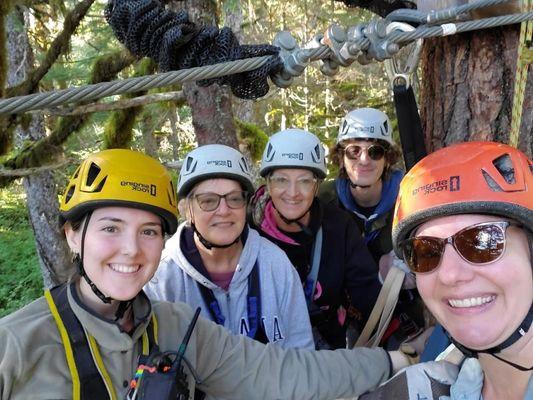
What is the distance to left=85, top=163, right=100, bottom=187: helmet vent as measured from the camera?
95.0 inches

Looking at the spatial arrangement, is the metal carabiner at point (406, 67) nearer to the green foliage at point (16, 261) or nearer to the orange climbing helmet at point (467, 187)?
the orange climbing helmet at point (467, 187)

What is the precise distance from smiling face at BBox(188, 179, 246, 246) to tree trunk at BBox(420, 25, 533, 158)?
1.38 m

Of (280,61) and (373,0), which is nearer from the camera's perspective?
(280,61)

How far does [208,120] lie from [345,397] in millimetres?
3653

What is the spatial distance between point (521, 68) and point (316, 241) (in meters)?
1.87

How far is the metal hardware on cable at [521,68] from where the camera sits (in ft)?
7.89

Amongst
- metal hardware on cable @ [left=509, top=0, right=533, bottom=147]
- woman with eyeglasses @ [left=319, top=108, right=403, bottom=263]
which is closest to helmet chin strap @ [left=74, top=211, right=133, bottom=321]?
metal hardware on cable @ [left=509, top=0, right=533, bottom=147]

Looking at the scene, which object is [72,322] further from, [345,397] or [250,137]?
[250,137]

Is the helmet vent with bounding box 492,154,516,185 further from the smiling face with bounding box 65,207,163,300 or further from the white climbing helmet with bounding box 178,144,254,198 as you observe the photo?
the white climbing helmet with bounding box 178,144,254,198

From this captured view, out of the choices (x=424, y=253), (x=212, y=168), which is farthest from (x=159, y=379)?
(x=212, y=168)

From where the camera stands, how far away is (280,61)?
233 centimetres

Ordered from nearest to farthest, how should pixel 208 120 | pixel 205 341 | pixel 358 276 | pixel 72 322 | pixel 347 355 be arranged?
pixel 72 322, pixel 205 341, pixel 347 355, pixel 358 276, pixel 208 120

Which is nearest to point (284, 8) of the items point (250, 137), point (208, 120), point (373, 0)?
point (250, 137)

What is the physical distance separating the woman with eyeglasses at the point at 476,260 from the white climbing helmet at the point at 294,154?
1975 mm
